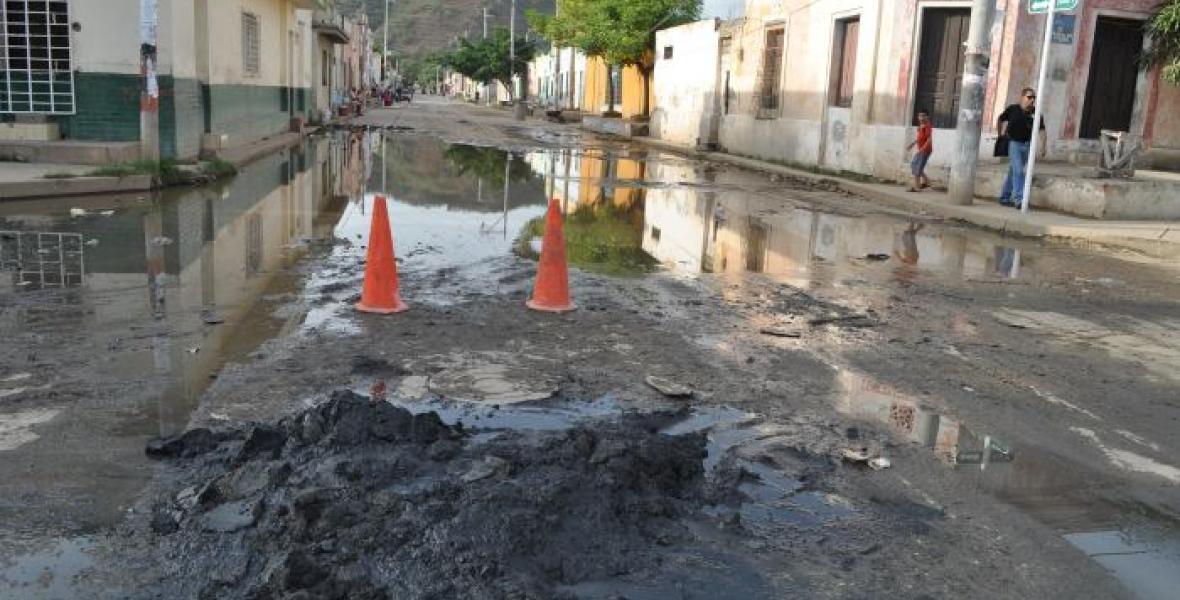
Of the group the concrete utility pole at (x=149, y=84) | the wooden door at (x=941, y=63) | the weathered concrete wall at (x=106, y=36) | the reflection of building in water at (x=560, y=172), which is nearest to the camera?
the concrete utility pole at (x=149, y=84)

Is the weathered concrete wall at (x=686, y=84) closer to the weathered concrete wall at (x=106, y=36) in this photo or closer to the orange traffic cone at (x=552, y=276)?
the weathered concrete wall at (x=106, y=36)

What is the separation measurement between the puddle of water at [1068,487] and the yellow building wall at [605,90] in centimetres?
3762

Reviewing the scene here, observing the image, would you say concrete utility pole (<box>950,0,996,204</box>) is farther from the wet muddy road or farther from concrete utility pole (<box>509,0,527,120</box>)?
concrete utility pole (<box>509,0,527,120</box>)

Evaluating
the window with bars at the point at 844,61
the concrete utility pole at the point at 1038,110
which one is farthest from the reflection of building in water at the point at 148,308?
the window with bars at the point at 844,61

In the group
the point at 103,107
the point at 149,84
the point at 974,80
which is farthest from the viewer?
the point at 103,107

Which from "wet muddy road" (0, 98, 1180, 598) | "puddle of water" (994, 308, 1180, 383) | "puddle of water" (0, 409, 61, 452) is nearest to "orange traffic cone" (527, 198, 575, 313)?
"wet muddy road" (0, 98, 1180, 598)

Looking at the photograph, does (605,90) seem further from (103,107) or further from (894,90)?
(103,107)

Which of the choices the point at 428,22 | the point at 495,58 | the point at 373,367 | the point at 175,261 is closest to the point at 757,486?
the point at 373,367

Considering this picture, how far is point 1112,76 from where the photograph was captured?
19172 mm

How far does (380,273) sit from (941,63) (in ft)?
52.5

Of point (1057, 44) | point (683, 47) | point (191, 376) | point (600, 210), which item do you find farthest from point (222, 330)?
point (683, 47)

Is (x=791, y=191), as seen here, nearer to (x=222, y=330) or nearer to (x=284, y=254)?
(x=284, y=254)

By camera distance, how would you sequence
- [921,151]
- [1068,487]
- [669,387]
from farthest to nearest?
[921,151] → [669,387] → [1068,487]

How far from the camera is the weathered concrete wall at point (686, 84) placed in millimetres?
32250
